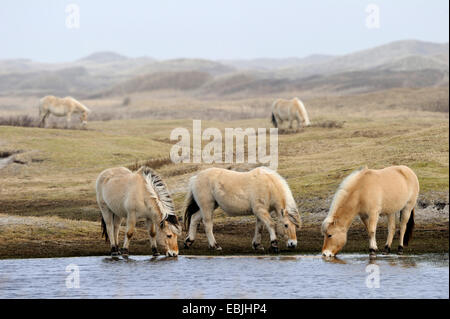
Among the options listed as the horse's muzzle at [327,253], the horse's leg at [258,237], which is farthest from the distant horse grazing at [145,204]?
the horse's muzzle at [327,253]

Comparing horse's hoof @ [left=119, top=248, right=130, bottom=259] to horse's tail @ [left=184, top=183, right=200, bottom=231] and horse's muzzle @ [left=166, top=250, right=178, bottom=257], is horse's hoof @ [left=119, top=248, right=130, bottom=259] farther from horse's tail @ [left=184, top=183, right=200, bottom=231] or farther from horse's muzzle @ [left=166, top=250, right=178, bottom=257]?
horse's tail @ [left=184, top=183, right=200, bottom=231]

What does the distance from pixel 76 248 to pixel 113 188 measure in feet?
6.66

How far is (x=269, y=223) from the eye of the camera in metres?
17.1

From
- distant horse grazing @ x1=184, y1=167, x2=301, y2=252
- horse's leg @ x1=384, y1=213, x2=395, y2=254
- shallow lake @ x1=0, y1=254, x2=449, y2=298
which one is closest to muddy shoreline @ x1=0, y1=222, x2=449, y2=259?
horse's leg @ x1=384, y1=213, x2=395, y2=254

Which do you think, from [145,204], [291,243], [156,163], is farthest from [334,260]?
[156,163]

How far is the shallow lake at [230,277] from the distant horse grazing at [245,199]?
1053 millimetres

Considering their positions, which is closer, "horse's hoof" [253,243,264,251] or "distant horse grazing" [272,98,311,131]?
"horse's hoof" [253,243,264,251]

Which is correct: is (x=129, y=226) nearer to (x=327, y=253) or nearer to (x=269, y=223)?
(x=269, y=223)

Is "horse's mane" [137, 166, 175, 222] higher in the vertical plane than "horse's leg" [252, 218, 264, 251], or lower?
higher

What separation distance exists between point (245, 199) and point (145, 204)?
7.29ft

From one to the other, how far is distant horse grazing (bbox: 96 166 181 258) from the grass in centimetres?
120

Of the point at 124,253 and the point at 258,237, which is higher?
the point at 258,237

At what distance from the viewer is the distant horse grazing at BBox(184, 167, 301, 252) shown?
17125 mm

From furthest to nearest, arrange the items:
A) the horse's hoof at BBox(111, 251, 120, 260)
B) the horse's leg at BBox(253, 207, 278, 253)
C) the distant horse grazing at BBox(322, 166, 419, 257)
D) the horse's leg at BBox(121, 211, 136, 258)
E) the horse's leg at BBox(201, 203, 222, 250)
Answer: the horse's leg at BBox(201, 203, 222, 250) < the horse's leg at BBox(253, 207, 278, 253) < the horse's hoof at BBox(111, 251, 120, 260) < the horse's leg at BBox(121, 211, 136, 258) < the distant horse grazing at BBox(322, 166, 419, 257)
